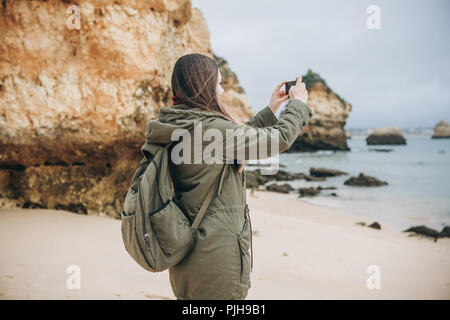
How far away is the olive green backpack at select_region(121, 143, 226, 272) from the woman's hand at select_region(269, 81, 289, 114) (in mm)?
797

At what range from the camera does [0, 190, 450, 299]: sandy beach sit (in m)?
3.71

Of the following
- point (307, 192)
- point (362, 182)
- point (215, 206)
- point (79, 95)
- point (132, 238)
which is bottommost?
point (362, 182)

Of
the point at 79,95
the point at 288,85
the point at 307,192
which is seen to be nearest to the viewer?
the point at 288,85

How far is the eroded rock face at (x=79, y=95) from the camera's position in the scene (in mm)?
5484

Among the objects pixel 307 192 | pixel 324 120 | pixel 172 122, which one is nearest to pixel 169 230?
pixel 172 122

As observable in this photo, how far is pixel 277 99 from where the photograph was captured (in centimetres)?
217

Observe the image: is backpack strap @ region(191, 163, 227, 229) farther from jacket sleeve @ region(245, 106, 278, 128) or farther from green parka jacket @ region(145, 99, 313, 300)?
jacket sleeve @ region(245, 106, 278, 128)

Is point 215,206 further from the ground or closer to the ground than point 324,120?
further from the ground

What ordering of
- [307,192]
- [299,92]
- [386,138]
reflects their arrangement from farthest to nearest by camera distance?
[386,138], [307,192], [299,92]

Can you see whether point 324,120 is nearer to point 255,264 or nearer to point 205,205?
point 255,264

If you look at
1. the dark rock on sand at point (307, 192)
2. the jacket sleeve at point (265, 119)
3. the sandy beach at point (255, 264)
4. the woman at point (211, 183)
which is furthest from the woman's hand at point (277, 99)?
the dark rock on sand at point (307, 192)

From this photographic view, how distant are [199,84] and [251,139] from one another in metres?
0.41

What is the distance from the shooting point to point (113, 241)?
509cm
